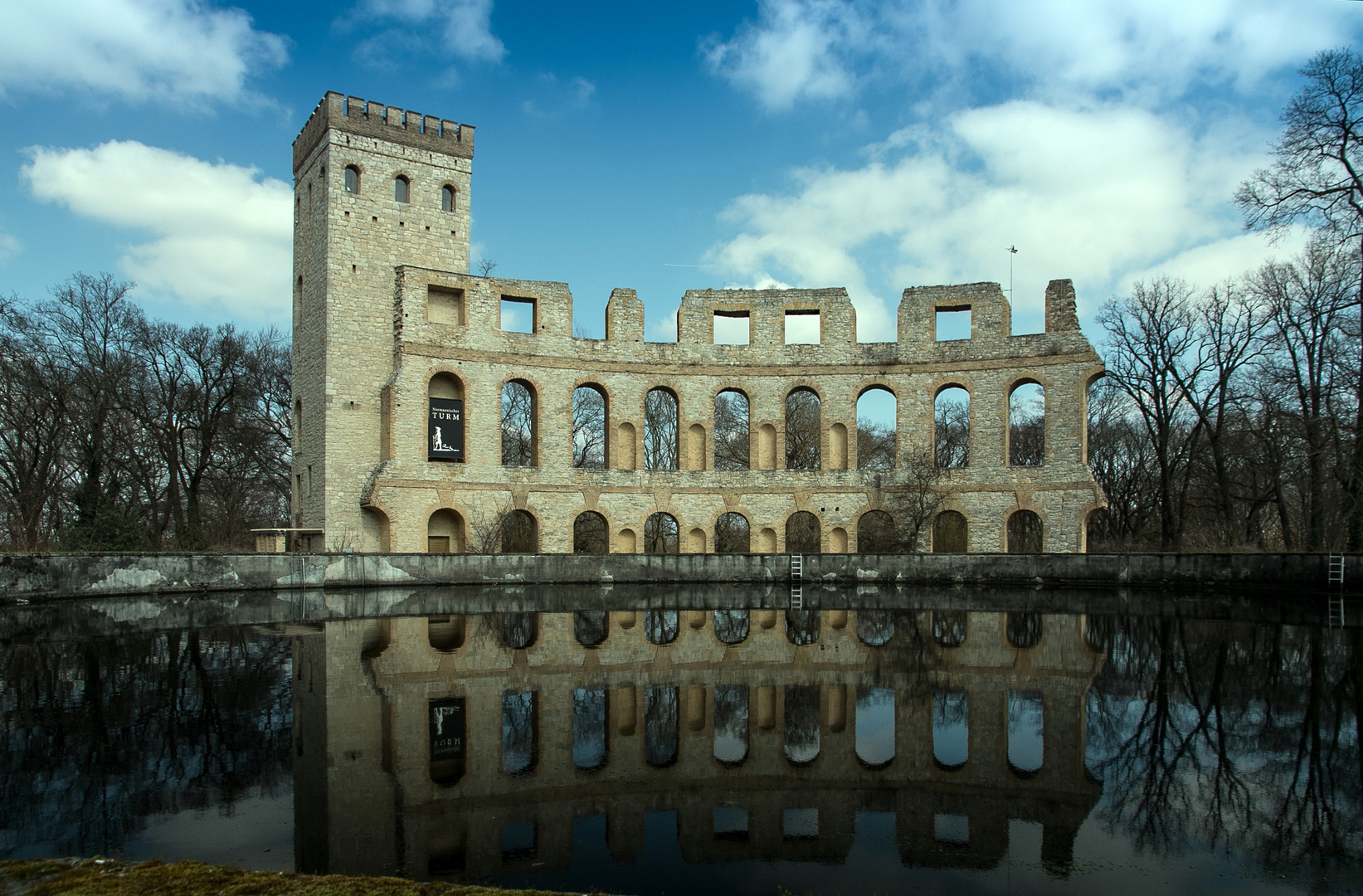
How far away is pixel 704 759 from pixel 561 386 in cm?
2242

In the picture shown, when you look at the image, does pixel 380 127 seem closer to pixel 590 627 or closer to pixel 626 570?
pixel 626 570

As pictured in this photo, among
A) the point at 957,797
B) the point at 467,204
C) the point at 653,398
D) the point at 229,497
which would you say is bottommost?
the point at 957,797

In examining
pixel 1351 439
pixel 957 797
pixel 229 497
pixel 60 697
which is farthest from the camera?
pixel 229 497

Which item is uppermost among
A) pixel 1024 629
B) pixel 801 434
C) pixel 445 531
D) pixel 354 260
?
pixel 354 260

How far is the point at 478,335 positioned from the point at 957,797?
2370 centimetres

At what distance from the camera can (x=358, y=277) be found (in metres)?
26.7

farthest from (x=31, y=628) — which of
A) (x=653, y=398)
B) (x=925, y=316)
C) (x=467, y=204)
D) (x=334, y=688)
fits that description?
(x=653, y=398)

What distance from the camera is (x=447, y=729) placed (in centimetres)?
787

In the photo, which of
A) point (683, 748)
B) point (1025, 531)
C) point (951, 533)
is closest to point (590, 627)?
point (683, 748)

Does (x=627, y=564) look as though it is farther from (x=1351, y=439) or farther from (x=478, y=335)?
(x=1351, y=439)

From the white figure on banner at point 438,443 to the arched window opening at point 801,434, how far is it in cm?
1693

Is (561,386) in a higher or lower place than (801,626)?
higher

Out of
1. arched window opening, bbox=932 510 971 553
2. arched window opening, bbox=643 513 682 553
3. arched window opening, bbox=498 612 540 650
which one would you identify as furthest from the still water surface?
arched window opening, bbox=643 513 682 553

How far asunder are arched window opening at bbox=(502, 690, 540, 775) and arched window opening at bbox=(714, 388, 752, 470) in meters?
31.7
